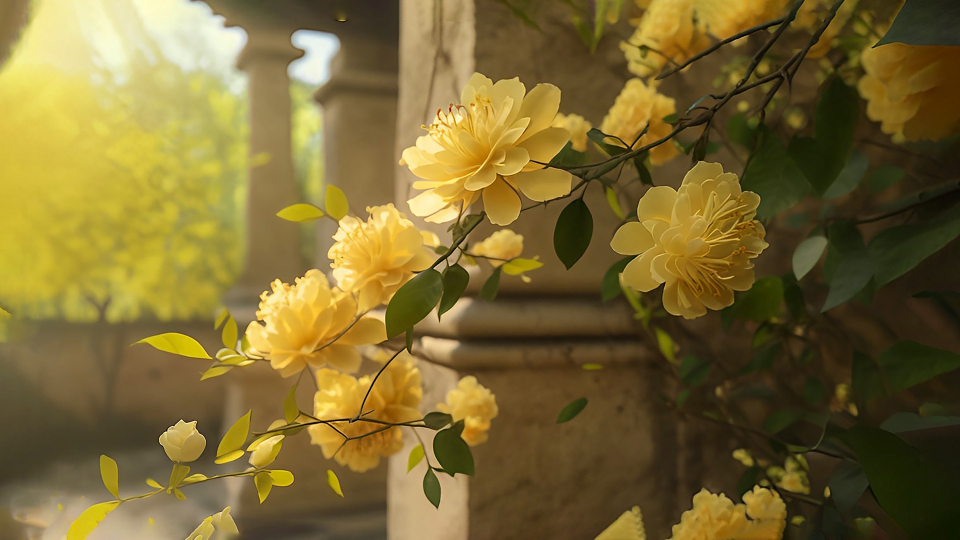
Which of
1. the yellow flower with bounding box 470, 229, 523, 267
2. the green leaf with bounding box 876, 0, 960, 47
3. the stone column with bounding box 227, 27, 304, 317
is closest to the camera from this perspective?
the green leaf with bounding box 876, 0, 960, 47

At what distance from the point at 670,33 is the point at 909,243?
9.8 inches

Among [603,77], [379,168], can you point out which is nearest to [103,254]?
[379,168]

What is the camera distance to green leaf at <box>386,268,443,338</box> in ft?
0.72

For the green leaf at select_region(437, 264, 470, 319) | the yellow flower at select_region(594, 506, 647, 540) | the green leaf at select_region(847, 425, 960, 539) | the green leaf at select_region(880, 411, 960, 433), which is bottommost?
the yellow flower at select_region(594, 506, 647, 540)

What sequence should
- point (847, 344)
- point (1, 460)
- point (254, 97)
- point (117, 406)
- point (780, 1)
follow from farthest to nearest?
point (117, 406), point (1, 460), point (254, 97), point (847, 344), point (780, 1)

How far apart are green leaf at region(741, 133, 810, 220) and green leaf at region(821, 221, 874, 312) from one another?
0.06 metres

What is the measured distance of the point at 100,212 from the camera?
2.83 metres

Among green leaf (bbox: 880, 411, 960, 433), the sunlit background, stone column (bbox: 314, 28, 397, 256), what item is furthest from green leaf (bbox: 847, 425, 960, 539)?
the sunlit background

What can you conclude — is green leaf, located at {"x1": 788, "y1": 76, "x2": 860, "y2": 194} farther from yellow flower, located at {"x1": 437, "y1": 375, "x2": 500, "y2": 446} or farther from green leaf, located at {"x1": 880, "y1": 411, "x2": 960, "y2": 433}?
yellow flower, located at {"x1": 437, "y1": 375, "x2": 500, "y2": 446}

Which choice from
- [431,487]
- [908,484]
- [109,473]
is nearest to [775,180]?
[908,484]

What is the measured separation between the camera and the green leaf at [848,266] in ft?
1.03

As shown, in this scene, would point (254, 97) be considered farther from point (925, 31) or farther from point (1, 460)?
point (1, 460)

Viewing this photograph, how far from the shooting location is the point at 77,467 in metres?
2.59

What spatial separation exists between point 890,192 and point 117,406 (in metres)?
3.90
